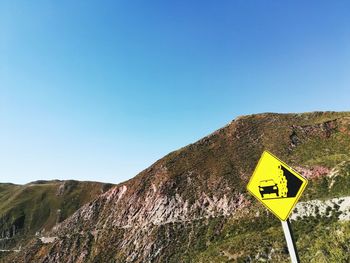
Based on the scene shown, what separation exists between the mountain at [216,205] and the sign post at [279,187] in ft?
147

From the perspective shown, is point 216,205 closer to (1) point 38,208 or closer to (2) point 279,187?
(2) point 279,187

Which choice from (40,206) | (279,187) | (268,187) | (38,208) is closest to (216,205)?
(268,187)

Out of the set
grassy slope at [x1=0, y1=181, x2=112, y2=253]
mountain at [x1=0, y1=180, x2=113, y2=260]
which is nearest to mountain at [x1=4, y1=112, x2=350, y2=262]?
mountain at [x1=0, y1=180, x2=113, y2=260]

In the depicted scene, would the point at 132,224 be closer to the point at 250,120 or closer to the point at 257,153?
the point at 257,153

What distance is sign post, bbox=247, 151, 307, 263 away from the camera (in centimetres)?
680

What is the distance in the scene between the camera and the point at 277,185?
23.0 feet

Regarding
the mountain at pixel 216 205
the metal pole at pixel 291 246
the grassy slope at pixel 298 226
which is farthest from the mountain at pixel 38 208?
the metal pole at pixel 291 246

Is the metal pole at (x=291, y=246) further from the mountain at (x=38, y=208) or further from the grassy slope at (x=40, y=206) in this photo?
the grassy slope at (x=40, y=206)

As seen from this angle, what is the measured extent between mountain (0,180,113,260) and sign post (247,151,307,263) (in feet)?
521

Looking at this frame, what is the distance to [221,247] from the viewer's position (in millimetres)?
63406

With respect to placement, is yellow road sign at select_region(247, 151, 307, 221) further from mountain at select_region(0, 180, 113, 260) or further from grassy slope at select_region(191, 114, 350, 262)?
mountain at select_region(0, 180, 113, 260)

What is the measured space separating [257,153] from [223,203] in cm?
1861

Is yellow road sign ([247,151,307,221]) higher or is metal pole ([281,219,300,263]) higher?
yellow road sign ([247,151,307,221])

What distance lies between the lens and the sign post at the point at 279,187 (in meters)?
A: 6.80
